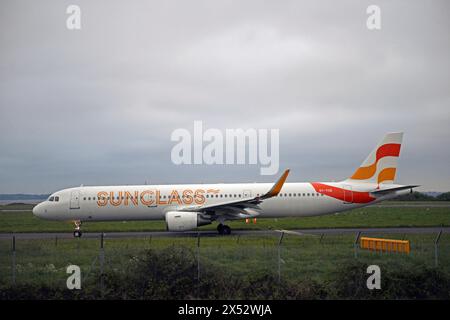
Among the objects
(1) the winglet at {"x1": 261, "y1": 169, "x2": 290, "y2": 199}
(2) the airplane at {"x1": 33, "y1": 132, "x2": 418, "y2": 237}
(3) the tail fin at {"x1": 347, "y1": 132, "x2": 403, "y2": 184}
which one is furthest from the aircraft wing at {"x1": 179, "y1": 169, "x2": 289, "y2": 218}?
(3) the tail fin at {"x1": 347, "y1": 132, "x2": 403, "y2": 184}

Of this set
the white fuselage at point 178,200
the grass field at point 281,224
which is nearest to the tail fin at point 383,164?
the white fuselage at point 178,200

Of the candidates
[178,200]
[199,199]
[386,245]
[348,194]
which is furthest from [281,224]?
[386,245]

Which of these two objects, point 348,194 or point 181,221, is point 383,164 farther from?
point 181,221

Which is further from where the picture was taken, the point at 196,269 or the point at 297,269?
the point at 297,269

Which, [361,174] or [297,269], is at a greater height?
[361,174]

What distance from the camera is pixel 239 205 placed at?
27938 mm

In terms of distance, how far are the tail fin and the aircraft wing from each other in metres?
7.05

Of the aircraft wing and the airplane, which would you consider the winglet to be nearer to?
the aircraft wing

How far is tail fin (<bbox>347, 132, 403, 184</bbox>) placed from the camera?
30.7m

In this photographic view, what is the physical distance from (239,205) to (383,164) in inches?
426
